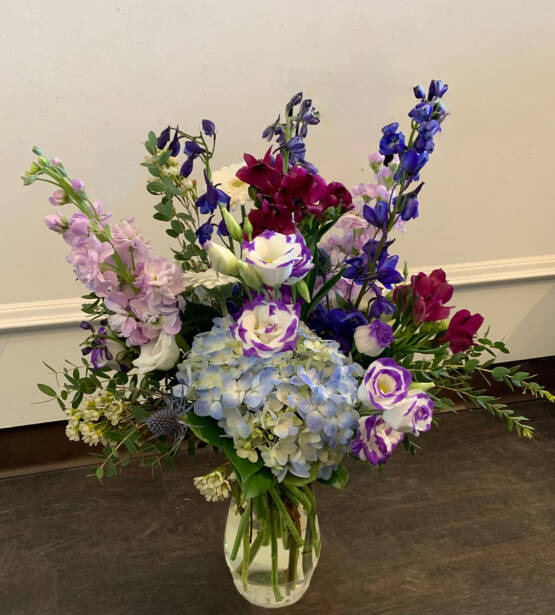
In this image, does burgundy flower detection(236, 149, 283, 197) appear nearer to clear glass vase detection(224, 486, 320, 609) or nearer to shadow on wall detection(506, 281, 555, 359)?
clear glass vase detection(224, 486, 320, 609)

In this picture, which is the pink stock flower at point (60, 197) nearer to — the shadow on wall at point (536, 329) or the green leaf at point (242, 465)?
the green leaf at point (242, 465)

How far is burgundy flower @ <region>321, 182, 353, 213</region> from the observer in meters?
0.60

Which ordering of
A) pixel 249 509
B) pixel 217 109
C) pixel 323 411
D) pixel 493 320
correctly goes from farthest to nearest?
pixel 493 320
pixel 217 109
pixel 249 509
pixel 323 411

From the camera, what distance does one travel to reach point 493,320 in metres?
1.65

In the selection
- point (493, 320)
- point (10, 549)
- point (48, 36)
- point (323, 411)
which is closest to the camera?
point (323, 411)

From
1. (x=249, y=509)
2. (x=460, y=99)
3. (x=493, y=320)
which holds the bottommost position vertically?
(x=493, y=320)

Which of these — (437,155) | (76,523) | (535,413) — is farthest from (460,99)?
(76,523)

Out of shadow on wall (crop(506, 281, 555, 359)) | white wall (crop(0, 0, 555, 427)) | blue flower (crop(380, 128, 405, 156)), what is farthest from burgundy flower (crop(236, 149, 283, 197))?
shadow on wall (crop(506, 281, 555, 359))

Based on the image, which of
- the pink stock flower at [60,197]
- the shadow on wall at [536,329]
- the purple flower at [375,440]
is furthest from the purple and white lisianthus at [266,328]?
the shadow on wall at [536,329]

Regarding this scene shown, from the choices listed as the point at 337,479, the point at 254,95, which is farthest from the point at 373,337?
the point at 254,95

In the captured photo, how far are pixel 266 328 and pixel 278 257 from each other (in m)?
0.06

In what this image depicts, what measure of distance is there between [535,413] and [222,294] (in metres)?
1.00

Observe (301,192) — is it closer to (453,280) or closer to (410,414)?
(410,414)

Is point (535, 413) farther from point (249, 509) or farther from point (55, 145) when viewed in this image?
point (55, 145)
